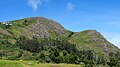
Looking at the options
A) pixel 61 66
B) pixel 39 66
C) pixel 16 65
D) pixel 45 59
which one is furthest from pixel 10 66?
pixel 45 59

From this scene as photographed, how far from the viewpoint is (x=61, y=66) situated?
6314 inches

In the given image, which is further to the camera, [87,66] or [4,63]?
[87,66]

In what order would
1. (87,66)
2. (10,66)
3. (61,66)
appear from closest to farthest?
(10,66) < (61,66) < (87,66)

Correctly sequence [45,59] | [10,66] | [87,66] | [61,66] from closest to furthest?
[10,66], [61,66], [87,66], [45,59]

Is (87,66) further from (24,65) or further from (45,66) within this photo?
(24,65)

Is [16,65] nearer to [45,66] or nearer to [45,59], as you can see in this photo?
[45,66]

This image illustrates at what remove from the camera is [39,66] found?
499ft

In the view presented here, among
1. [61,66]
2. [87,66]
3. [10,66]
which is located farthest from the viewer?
[87,66]

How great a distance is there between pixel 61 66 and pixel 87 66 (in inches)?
970

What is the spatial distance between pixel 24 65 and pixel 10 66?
9480mm

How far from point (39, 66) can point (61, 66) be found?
52.2 ft

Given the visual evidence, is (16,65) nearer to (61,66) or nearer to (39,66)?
(39,66)

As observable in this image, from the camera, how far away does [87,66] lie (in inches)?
6944

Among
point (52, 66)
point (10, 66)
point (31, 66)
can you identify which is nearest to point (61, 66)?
point (52, 66)
